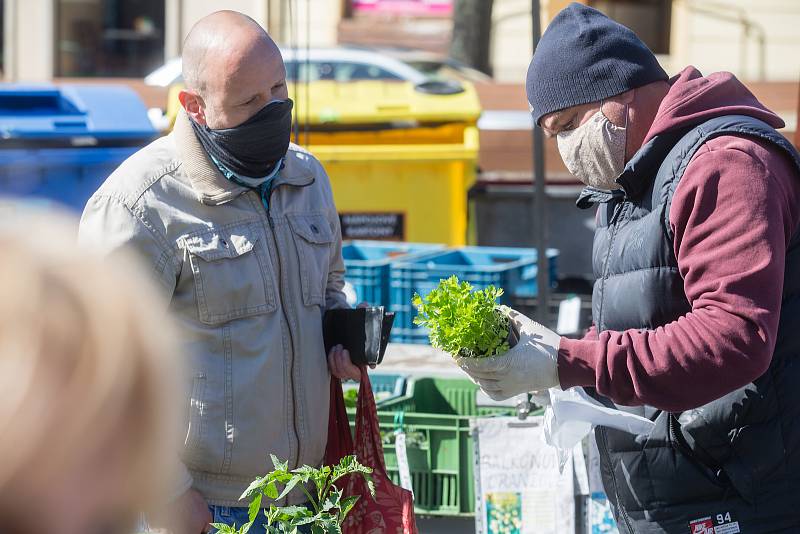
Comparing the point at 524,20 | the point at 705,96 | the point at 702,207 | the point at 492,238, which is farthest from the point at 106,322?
the point at 524,20

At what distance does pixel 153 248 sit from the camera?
7.85 feet

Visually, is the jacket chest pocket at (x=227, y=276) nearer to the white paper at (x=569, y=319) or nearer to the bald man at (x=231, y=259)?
the bald man at (x=231, y=259)

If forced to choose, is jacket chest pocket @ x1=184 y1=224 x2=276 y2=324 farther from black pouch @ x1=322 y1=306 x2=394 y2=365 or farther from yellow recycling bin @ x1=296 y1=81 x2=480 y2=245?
yellow recycling bin @ x1=296 y1=81 x2=480 y2=245

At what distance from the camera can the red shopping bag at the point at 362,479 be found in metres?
2.59

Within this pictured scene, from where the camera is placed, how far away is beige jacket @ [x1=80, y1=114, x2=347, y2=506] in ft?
7.90

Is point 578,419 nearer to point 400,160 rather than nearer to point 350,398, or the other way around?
point 350,398

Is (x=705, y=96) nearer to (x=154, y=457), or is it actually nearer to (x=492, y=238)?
(x=154, y=457)

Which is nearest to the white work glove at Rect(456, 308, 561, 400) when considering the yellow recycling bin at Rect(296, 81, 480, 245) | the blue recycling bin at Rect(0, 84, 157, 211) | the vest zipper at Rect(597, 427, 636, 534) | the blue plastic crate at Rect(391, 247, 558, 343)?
the vest zipper at Rect(597, 427, 636, 534)

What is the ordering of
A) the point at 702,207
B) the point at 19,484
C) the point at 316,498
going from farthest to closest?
the point at 316,498 < the point at 702,207 < the point at 19,484

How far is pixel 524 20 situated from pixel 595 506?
16766 millimetres

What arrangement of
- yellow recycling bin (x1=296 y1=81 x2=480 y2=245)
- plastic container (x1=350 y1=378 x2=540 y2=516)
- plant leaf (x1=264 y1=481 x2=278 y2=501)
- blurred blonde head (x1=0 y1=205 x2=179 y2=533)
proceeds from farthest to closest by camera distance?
yellow recycling bin (x1=296 y1=81 x2=480 y2=245), plastic container (x1=350 y1=378 x2=540 y2=516), plant leaf (x1=264 y1=481 x2=278 y2=501), blurred blonde head (x1=0 y1=205 x2=179 y2=533)

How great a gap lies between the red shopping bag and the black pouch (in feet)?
0.19

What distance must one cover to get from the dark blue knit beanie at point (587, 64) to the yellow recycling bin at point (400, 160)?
4.16 metres

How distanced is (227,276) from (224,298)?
5 centimetres
